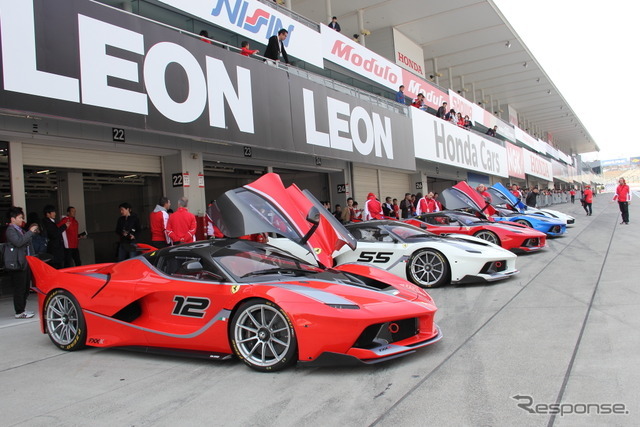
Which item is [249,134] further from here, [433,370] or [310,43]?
[433,370]

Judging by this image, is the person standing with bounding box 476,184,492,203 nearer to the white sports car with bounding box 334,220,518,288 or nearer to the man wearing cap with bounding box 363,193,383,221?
the man wearing cap with bounding box 363,193,383,221

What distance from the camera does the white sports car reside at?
735cm

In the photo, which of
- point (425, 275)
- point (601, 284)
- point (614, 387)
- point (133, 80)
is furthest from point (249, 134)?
point (614, 387)

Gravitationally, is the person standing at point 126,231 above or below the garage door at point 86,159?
below

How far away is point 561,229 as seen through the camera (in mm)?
13797

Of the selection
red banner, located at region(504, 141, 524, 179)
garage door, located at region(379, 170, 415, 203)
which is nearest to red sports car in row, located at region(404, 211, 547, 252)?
garage door, located at region(379, 170, 415, 203)

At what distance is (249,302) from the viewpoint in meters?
4.04

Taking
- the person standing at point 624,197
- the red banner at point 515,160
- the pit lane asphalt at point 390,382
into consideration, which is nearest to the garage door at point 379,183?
the person standing at point 624,197

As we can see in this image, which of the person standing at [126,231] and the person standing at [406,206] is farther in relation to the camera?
the person standing at [406,206]

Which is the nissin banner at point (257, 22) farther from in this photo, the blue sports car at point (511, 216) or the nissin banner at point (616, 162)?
the nissin banner at point (616, 162)

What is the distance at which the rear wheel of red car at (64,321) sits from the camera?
4.88m

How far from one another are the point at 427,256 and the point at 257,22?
25.9 feet

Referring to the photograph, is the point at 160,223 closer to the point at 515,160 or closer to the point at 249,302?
the point at 249,302

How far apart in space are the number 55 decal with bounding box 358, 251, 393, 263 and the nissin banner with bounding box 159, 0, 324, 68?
6.38 metres
